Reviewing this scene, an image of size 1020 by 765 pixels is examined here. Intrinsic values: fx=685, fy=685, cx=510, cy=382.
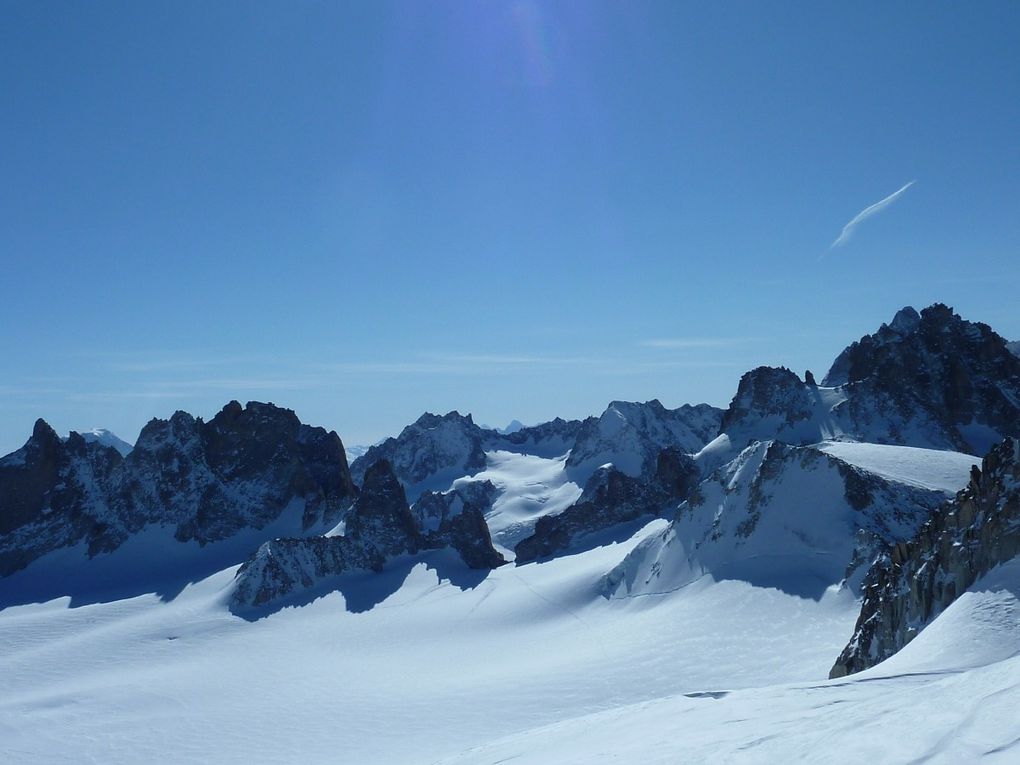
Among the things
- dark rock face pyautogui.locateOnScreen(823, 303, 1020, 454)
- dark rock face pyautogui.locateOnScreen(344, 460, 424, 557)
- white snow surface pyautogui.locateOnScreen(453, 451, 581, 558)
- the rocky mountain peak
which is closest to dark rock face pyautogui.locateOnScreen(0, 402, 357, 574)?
→ dark rock face pyautogui.locateOnScreen(344, 460, 424, 557)

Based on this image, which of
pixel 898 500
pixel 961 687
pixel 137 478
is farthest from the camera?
pixel 137 478

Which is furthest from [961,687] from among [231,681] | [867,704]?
[231,681]

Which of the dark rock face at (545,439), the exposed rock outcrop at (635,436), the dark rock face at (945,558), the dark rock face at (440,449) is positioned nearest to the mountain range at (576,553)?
the dark rock face at (945,558)

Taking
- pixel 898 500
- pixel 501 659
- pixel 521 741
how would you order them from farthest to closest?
pixel 501 659, pixel 898 500, pixel 521 741

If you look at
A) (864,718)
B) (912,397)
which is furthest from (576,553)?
(864,718)

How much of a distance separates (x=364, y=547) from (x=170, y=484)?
30212 mm

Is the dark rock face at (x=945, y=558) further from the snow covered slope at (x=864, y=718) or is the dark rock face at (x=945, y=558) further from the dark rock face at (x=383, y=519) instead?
the dark rock face at (x=383, y=519)

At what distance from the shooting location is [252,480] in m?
85.6

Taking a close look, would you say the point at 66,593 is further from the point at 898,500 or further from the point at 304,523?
the point at 898,500

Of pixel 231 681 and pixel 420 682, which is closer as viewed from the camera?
pixel 420 682

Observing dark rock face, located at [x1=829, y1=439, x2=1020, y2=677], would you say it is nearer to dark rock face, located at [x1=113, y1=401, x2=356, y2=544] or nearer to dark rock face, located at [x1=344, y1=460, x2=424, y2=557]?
dark rock face, located at [x1=344, y1=460, x2=424, y2=557]

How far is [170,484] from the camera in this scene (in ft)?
274

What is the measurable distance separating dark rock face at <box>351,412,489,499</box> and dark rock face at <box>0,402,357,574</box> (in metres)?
53.3

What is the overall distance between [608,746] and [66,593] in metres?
77.8
